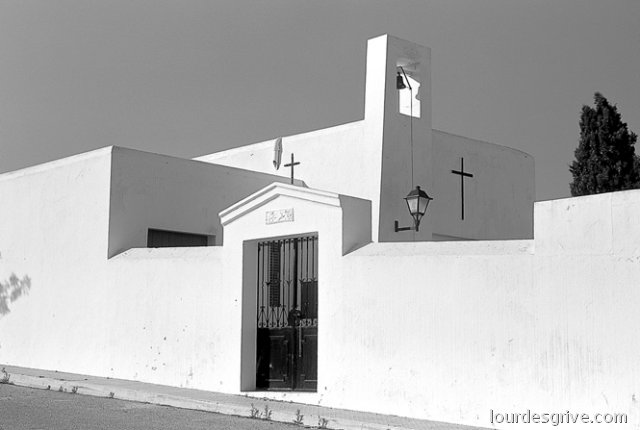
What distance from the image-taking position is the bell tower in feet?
54.2

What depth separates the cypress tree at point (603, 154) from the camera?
26.7m

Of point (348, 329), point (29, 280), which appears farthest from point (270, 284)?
point (29, 280)

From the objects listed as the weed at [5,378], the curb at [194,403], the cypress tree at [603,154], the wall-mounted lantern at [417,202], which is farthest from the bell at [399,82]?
the cypress tree at [603,154]

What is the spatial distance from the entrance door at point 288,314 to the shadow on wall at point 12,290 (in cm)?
664

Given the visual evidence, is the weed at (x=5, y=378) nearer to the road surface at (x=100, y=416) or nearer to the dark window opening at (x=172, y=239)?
the road surface at (x=100, y=416)

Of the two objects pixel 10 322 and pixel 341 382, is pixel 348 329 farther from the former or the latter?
pixel 10 322

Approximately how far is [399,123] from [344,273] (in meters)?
5.34

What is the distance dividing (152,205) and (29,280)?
3.35 metres

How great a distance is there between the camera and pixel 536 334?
1022cm

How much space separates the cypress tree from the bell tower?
10988 mm

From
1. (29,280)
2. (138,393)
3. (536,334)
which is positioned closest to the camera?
(536,334)

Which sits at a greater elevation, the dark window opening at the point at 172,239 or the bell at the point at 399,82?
the bell at the point at 399,82

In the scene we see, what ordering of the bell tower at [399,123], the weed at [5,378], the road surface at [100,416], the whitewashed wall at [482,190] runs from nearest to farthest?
the road surface at [100,416] → the weed at [5,378] → the bell tower at [399,123] → the whitewashed wall at [482,190]

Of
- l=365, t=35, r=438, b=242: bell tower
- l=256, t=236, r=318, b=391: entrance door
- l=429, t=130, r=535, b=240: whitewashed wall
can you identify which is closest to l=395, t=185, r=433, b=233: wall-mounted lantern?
l=365, t=35, r=438, b=242: bell tower
